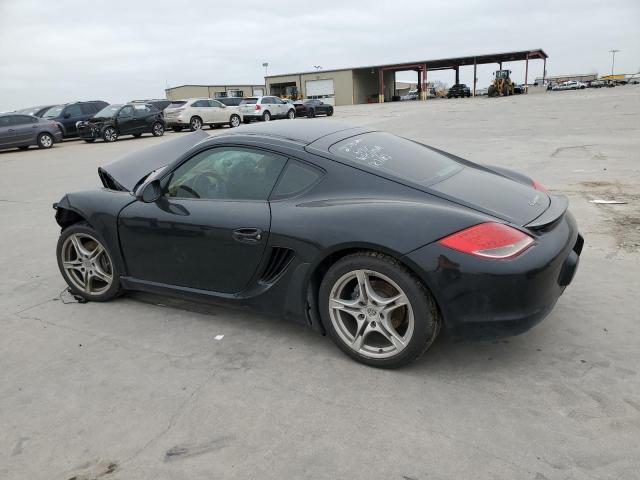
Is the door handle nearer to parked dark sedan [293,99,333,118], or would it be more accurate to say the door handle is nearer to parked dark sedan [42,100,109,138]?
parked dark sedan [42,100,109,138]

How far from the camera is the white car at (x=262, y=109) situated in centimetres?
2873

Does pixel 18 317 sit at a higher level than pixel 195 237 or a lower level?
lower

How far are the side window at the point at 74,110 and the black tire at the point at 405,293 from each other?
910 inches

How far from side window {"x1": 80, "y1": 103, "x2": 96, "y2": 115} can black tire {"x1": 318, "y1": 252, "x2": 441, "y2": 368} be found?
23.3m

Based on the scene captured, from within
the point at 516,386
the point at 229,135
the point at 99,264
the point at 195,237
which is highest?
the point at 229,135

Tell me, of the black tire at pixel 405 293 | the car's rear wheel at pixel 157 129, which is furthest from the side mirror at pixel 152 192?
the car's rear wheel at pixel 157 129

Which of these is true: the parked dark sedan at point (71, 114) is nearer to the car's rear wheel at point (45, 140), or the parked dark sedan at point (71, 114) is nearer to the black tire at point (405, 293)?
the car's rear wheel at point (45, 140)

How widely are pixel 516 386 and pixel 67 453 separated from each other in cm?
229

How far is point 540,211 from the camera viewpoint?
2.99 meters

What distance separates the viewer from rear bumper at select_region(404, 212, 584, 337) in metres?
2.54

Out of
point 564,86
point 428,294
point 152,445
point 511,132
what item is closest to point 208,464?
Answer: point 152,445

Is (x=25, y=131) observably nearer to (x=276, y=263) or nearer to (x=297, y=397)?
(x=276, y=263)

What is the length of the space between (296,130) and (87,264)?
210cm

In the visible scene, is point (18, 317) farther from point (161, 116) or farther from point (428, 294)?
point (161, 116)
